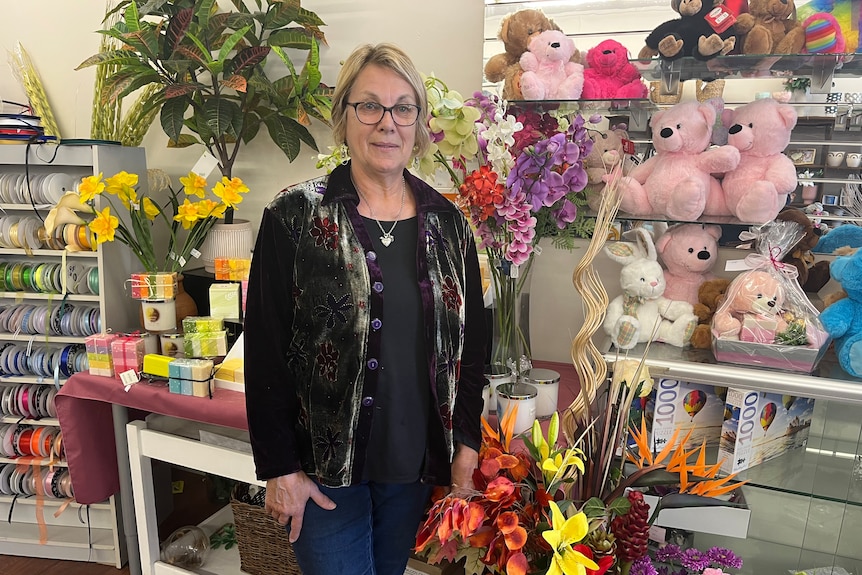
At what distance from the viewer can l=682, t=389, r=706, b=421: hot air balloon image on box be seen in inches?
58.5

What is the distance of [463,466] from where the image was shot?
1.30 metres

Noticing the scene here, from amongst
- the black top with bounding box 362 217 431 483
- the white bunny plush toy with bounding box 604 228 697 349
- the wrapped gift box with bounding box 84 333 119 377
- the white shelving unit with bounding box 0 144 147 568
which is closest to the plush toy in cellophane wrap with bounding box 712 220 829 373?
the white bunny plush toy with bounding box 604 228 697 349

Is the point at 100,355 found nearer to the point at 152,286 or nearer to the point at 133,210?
the point at 152,286

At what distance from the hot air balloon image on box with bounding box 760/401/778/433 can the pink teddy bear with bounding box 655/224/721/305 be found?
322 millimetres

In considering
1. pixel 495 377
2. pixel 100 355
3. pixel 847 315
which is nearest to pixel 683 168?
pixel 847 315

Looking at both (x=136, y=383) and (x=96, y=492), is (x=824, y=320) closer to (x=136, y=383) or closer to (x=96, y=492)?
(x=136, y=383)

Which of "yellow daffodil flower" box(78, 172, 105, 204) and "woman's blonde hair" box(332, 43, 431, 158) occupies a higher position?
"woman's blonde hair" box(332, 43, 431, 158)

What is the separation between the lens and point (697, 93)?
1.63 m

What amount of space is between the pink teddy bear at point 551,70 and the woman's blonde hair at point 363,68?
1.90 ft

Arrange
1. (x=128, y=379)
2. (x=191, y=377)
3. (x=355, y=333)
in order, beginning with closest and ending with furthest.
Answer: (x=355, y=333) < (x=191, y=377) < (x=128, y=379)

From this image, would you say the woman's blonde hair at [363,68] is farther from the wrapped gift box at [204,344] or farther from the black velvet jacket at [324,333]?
the wrapped gift box at [204,344]

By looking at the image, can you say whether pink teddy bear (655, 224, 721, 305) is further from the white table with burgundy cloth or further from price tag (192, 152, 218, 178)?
price tag (192, 152, 218, 178)

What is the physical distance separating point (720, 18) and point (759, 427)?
97 centimetres

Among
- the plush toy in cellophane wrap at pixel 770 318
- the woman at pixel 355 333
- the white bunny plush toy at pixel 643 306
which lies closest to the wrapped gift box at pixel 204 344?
the woman at pixel 355 333
